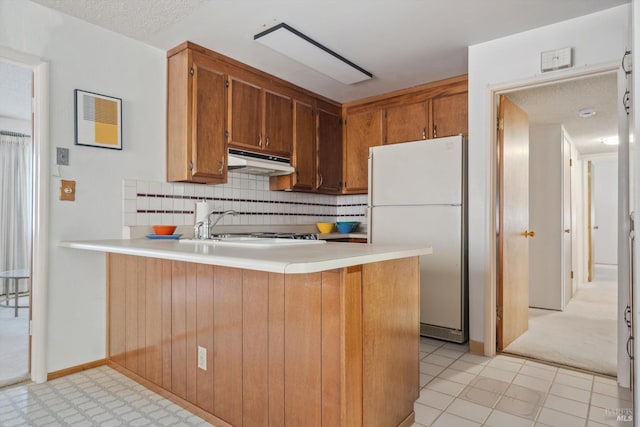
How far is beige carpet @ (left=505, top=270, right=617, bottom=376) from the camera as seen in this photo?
105 inches

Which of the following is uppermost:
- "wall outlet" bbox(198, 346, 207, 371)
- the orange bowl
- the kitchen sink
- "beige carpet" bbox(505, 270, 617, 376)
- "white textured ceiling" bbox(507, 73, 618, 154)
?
"white textured ceiling" bbox(507, 73, 618, 154)

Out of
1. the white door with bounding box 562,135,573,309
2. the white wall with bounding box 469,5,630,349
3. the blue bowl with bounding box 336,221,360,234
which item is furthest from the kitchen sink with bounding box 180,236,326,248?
the white door with bounding box 562,135,573,309

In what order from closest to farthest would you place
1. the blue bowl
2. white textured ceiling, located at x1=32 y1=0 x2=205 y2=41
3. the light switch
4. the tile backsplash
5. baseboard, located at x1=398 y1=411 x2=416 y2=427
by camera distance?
baseboard, located at x1=398 y1=411 x2=416 y2=427
white textured ceiling, located at x1=32 y1=0 x2=205 y2=41
the light switch
the tile backsplash
the blue bowl

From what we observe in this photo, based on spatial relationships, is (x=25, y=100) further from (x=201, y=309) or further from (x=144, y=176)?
(x=201, y=309)

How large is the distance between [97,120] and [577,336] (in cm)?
406

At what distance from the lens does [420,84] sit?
3701 millimetres

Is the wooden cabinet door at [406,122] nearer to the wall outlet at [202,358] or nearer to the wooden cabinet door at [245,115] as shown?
the wooden cabinet door at [245,115]

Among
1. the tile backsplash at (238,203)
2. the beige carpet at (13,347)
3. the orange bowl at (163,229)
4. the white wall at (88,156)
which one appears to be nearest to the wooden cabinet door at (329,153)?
the tile backsplash at (238,203)

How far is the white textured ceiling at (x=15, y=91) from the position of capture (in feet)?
11.1

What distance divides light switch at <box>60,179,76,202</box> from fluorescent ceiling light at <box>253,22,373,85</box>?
1.58 meters

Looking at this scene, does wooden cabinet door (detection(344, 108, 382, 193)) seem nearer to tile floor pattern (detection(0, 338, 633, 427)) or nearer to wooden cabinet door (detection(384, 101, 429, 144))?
wooden cabinet door (detection(384, 101, 429, 144))

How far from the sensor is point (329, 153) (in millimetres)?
4188

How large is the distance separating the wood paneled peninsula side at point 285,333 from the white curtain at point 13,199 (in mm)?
3944

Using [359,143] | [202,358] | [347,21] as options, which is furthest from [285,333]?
[359,143]
